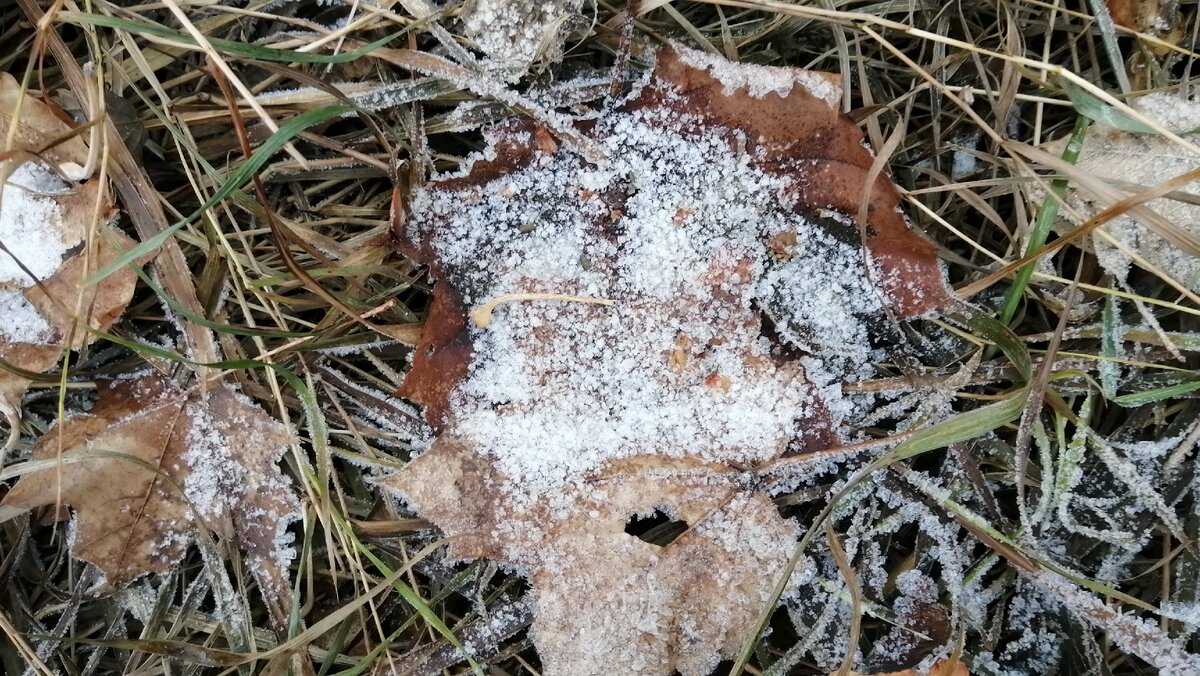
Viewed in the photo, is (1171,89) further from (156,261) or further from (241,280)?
(156,261)

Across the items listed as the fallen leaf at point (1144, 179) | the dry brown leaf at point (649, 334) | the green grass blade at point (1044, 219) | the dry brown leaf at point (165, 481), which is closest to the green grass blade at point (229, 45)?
the dry brown leaf at point (649, 334)

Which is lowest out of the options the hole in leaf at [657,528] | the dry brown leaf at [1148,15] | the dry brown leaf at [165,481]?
the hole in leaf at [657,528]

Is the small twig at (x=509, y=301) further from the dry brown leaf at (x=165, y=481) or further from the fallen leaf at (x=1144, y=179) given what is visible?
the fallen leaf at (x=1144, y=179)

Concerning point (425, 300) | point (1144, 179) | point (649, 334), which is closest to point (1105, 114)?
point (1144, 179)

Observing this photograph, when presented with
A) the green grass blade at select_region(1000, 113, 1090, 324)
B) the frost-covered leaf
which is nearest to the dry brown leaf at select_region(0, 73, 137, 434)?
the frost-covered leaf

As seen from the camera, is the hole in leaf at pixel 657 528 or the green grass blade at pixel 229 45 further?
the hole in leaf at pixel 657 528
